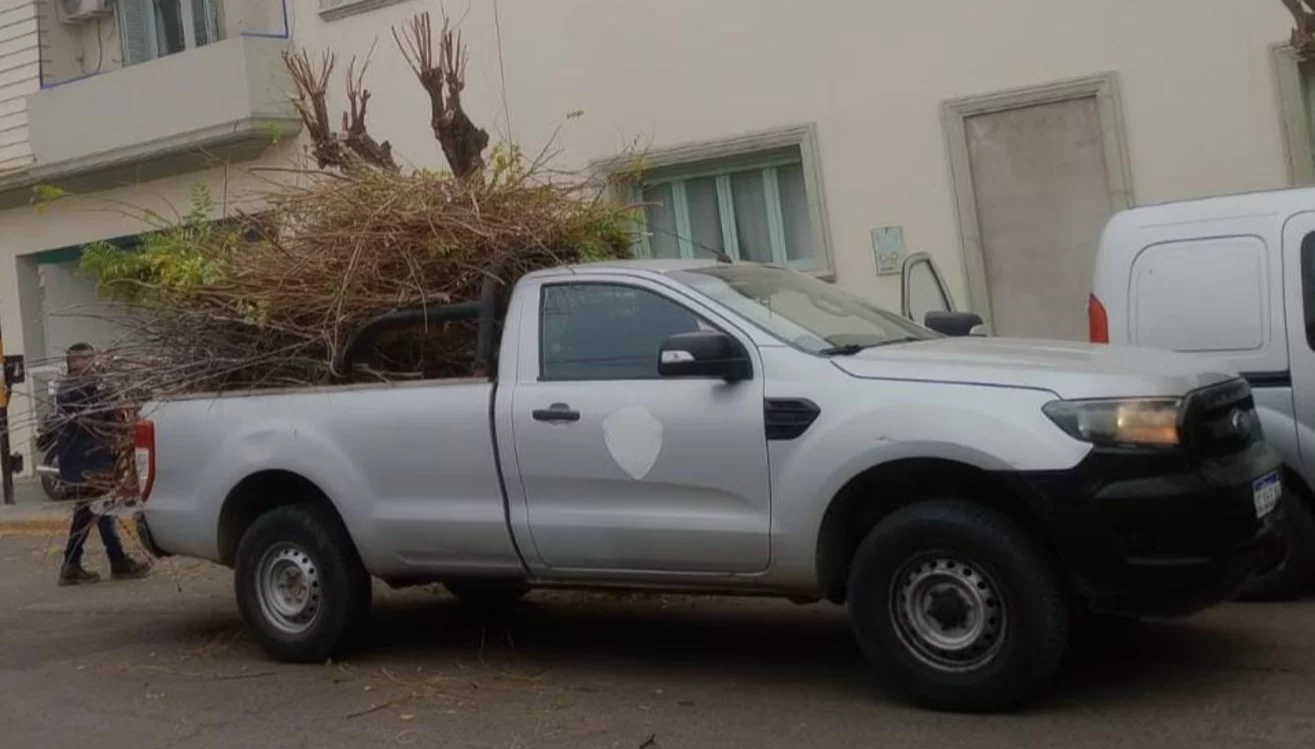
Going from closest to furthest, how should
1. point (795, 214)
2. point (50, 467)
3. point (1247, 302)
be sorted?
1. point (1247, 302)
2. point (795, 214)
3. point (50, 467)

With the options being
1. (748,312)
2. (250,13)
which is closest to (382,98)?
(250,13)

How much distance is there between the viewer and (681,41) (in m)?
14.0

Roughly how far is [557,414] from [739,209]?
7550 millimetres

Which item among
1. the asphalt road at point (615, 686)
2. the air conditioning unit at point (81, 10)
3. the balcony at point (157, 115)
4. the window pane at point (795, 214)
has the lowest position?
the asphalt road at point (615, 686)

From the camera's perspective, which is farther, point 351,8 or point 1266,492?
point 351,8

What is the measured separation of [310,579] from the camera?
302 inches

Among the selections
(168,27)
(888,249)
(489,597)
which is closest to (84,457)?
(489,597)

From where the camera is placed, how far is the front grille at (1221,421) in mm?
5777

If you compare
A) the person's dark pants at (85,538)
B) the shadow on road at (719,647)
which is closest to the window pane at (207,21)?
the person's dark pants at (85,538)

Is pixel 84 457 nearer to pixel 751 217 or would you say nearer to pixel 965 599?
pixel 751 217

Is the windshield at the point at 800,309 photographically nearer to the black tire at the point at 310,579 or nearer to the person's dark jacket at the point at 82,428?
the black tire at the point at 310,579

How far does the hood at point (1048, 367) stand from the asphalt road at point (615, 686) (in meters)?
1.20

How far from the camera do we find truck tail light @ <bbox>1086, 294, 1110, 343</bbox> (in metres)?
7.96

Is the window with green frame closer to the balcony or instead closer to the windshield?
the balcony
